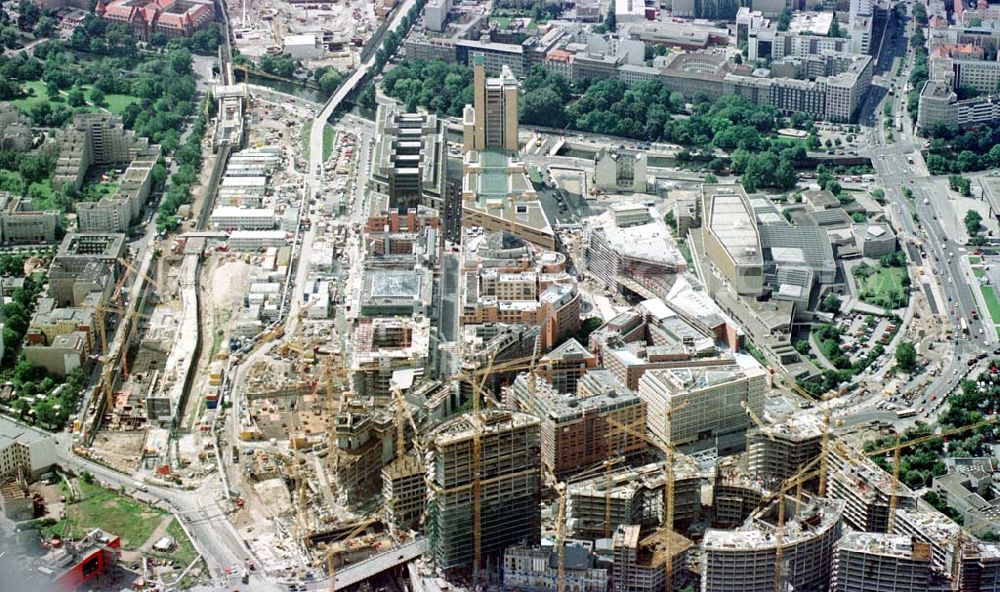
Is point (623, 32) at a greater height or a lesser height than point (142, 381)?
greater

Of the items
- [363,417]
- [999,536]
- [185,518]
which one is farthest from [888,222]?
[185,518]

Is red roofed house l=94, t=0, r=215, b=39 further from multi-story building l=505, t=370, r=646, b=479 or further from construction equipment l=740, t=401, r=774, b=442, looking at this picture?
construction equipment l=740, t=401, r=774, b=442

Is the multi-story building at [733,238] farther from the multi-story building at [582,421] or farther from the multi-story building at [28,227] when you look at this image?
the multi-story building at [28,227]

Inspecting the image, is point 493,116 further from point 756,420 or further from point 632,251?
point 756,420

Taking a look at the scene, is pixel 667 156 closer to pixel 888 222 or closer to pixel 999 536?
pixel 888 222

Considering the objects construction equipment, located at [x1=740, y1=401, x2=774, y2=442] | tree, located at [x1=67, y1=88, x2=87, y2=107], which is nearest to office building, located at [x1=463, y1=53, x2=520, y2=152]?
tree, located at [x1=67, y1=88, x2=87, y2=107]

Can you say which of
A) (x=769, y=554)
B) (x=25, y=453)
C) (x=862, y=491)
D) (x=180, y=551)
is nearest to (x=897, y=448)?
(x=862, y=491)

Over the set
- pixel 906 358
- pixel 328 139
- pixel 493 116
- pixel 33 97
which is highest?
pixel 493 116
